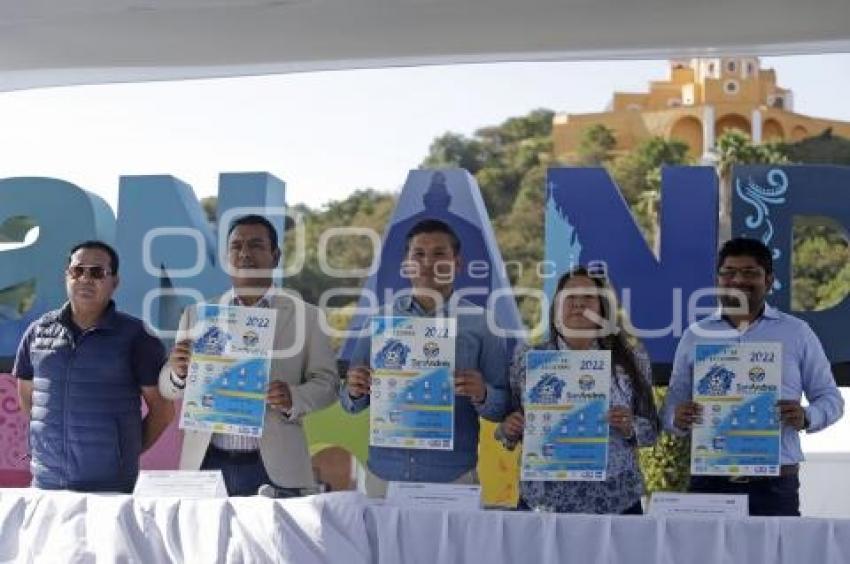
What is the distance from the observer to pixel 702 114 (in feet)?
121

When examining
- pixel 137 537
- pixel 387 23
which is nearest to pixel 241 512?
pixel 137 537

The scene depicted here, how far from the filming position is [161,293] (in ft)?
20.5

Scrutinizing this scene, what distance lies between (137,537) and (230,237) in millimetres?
1139

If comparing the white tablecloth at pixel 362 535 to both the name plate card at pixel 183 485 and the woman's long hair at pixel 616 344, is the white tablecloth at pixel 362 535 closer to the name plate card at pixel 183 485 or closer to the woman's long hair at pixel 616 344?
the name plate card at pixel 183 485

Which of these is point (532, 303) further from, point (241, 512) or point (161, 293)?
point (241, 512)

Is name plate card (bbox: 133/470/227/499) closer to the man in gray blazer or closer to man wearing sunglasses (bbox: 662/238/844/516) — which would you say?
the man in gray blazer

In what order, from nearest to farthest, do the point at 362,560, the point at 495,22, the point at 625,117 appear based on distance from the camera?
the point at 362,560, the point at 495,22, the point at 625,117

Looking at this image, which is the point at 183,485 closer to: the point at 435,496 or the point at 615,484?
the point at 435,496

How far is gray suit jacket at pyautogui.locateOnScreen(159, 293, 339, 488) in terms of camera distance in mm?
4582

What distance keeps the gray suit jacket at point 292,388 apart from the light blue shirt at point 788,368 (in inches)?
46.2

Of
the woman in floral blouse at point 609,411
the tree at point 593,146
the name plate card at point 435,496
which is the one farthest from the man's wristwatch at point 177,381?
the tree at point 593,146

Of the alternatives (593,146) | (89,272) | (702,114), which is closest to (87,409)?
(89,272)

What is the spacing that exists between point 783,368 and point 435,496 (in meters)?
1.26

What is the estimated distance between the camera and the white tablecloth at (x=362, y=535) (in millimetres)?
3760
